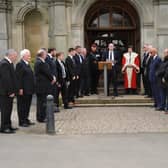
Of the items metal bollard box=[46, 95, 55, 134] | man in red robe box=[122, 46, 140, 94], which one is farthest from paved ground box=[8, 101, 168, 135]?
man in red robe box=[122, 46, 140, 94]

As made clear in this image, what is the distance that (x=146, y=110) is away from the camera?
15023 mm

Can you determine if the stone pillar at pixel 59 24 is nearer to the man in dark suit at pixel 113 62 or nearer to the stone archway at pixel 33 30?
the stone archway at pixel 33 30

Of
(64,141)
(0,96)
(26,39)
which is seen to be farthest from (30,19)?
(64,141)

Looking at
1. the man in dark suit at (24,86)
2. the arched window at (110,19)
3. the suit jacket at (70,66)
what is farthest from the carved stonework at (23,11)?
the man in dark suit at (24,86)

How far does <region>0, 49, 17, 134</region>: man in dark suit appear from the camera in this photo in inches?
433

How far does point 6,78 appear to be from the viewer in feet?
36.0

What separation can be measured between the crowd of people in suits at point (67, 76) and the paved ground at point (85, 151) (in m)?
1.31

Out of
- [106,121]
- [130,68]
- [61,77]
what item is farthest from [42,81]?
[130,68]

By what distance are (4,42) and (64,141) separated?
9.11 meters

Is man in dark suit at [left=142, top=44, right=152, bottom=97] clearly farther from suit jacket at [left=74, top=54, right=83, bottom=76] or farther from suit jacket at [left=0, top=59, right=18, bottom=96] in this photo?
suit jacket at [left=0, top=59, right=18, bottom=96]

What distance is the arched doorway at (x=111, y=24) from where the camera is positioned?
19094 millimetres

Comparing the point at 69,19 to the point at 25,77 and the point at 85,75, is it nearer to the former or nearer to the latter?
the point at 85,75

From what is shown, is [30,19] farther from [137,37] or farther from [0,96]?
[0,96]

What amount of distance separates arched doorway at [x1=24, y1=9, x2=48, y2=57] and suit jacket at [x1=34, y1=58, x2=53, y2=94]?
625 centimetres
